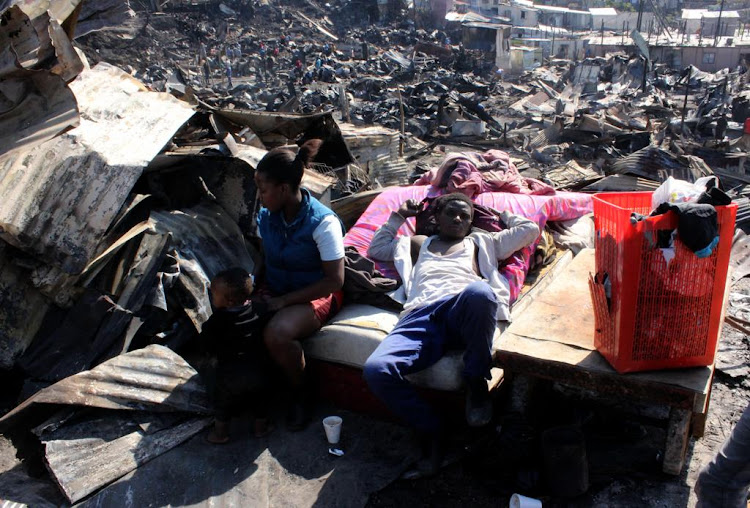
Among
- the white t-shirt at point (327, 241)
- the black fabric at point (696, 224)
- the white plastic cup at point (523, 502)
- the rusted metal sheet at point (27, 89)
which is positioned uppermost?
the rusted metal sheet at point (27, 89)

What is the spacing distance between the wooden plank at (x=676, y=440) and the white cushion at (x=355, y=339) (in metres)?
0.85

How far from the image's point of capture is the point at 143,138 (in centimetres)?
420

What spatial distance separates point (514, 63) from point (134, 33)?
1763 centimetres

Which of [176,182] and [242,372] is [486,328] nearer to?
[242,372]

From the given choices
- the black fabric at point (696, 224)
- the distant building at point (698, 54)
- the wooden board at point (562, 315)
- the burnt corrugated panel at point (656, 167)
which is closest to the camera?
A: the black fabric at point (696, 224)

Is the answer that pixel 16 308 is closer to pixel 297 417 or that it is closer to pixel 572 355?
pixel 297 417

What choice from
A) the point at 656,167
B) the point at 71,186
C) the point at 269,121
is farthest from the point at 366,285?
the point at 656,167

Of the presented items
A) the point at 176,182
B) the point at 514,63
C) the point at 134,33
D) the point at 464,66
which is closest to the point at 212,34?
the point at 134,33

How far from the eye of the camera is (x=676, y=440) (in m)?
2.54

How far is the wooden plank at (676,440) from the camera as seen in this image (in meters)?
2.49

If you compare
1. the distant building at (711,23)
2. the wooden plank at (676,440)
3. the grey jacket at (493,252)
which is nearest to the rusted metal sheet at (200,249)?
the grey jacket at (493,252)

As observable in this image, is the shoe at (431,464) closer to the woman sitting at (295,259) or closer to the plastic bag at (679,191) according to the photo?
the woman sitting at (295,259)

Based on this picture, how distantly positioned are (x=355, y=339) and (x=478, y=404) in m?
0.75

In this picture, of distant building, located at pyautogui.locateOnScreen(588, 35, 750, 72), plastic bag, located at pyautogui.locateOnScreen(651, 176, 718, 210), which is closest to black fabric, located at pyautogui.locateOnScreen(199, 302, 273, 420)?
plastic bag, located at pyautogui.locateOnScreen(651, 176, 718, 210)
